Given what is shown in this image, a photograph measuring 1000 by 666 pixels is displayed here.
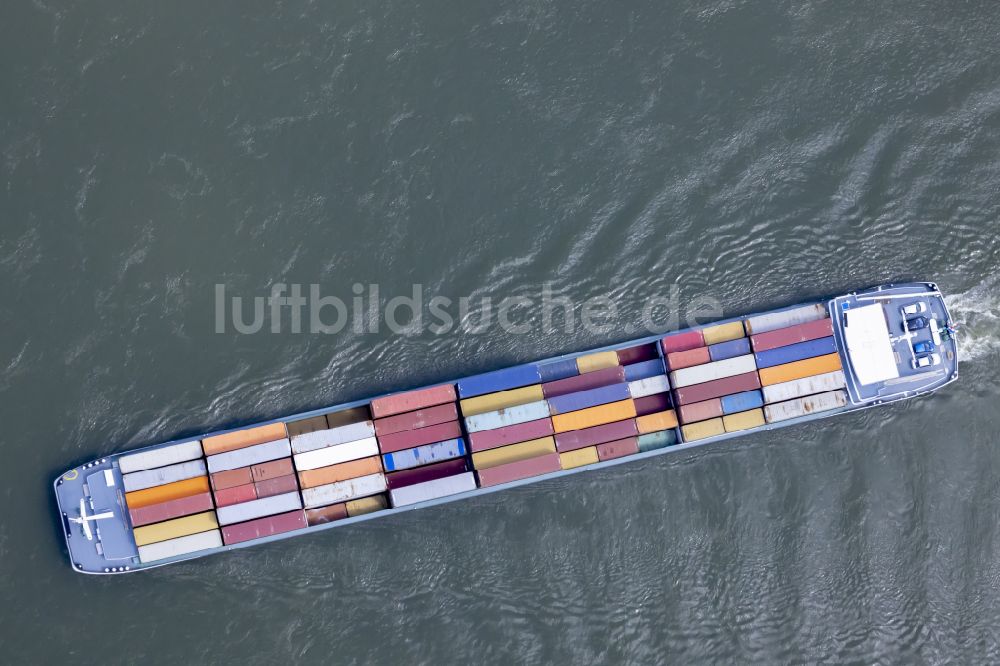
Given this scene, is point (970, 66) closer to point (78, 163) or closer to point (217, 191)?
point (217, 191)

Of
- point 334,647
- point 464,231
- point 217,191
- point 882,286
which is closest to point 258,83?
point 217,191

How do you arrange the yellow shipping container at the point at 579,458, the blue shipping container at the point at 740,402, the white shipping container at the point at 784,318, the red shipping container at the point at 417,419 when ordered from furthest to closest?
the white shipping container at the point at 784,318, the blue shipping container at the point at 740,402, the yellow shipping container at the point at 579,458, the red shipping container at the point at 417,419

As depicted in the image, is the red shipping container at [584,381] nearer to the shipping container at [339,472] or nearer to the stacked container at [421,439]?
the stacked container at [421,439]

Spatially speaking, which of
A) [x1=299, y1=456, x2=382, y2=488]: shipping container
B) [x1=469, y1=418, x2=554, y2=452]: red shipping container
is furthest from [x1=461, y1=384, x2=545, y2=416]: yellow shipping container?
[x1=299, y1=456, x2=382, y2=488]: shipping container

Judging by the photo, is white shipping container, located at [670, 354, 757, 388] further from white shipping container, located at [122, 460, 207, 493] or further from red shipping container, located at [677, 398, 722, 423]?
white shipping container, located at [122, 460, 207, 493]

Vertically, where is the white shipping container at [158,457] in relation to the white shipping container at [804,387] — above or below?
above

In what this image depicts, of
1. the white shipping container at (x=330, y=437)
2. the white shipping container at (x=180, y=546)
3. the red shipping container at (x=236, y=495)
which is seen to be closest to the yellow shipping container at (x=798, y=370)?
the white shipping container at (x=330, y=437)
